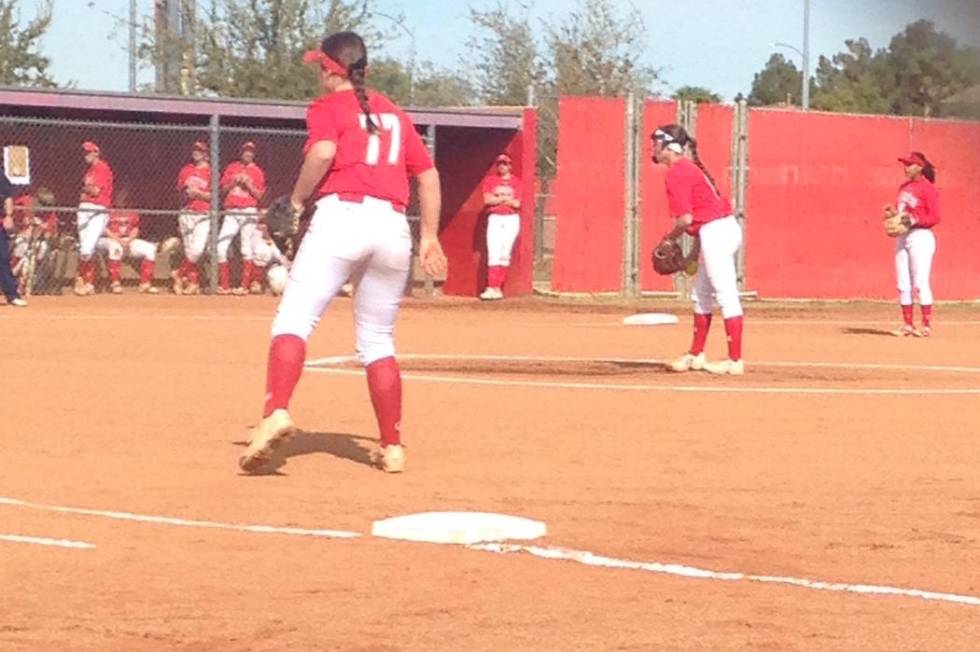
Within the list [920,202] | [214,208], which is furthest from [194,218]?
[920,202]

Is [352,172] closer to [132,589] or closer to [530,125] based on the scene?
[132,589]

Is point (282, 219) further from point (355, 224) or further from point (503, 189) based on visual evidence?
point (503, 189)

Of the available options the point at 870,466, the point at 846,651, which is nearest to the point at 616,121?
the point at 870,466

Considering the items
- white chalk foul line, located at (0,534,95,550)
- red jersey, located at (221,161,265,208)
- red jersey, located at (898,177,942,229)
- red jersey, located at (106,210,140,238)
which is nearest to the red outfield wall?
red jersey, located at (221,161,265,208)

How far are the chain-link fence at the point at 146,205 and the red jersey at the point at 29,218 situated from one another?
20 mm

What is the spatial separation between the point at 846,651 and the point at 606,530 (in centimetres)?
235

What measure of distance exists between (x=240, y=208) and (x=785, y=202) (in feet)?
30.0

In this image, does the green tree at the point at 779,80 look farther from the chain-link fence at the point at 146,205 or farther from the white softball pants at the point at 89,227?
the white softball pants at the point at 89,227

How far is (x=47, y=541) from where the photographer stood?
6.85 meters

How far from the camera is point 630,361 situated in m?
16.5

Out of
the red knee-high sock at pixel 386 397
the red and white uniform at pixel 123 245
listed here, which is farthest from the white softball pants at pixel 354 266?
the red and white uniform at pixel 123 245

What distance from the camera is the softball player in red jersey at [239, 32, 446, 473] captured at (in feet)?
28.3

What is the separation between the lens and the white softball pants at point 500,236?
28078 millimetres

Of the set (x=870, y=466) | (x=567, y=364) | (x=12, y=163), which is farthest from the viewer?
(x=12, y=163)
